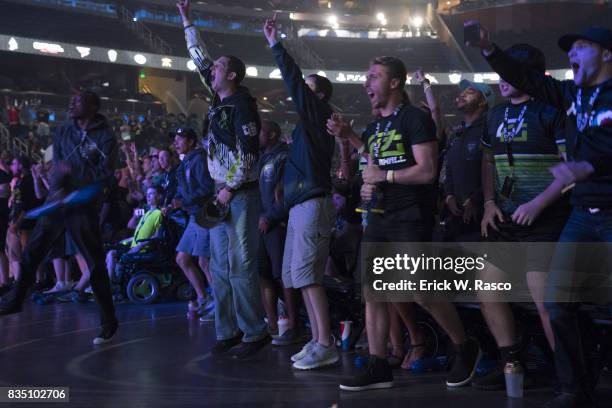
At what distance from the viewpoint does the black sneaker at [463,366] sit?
408cm

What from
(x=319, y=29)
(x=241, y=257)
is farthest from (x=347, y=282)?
(x=319, y=29)

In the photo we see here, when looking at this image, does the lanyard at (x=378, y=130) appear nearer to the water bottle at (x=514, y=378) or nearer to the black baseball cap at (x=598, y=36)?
the black baseball cap at (x=598, y=36)

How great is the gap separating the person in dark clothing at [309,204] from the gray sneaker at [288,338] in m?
0.82

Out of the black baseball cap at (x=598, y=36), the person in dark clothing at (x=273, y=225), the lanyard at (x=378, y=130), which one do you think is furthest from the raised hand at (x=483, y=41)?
the person in dark clothing at (x=273, y=225)

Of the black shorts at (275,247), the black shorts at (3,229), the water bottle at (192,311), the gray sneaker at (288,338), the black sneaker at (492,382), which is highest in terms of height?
the black shorts at (3,229)

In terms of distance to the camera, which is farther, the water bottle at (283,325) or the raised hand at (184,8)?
the water bottle at (283,325)

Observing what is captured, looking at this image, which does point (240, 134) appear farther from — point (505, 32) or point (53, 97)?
point (505, 32)

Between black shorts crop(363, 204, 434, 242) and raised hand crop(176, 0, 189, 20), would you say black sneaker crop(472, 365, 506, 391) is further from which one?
raised hand crop(176, 0, 189, 20)

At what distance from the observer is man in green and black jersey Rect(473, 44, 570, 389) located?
12.2 feet

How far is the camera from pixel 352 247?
235 inches

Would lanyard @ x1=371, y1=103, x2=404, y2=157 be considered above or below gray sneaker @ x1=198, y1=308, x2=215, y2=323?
above

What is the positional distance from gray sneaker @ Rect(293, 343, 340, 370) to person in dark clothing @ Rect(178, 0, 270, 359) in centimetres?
51

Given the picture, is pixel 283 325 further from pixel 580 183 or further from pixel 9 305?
pixel 580 183

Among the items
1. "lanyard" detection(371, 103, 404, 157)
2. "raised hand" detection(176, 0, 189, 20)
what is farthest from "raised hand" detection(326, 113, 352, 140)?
"raised hand" detection(176, 0, 189, 20)
